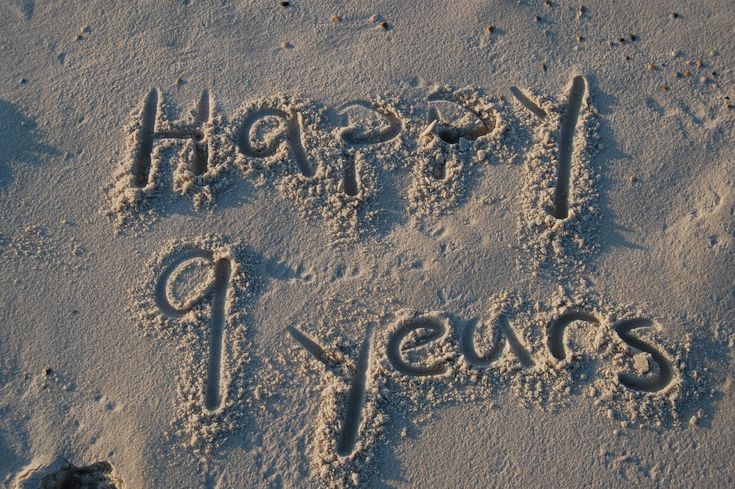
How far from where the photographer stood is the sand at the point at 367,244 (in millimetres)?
3207

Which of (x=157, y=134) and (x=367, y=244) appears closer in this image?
(x=367, y=244)

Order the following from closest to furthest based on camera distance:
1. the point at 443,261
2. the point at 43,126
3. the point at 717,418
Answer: the point at 717,418
the point at 443,261
the point at 43,126

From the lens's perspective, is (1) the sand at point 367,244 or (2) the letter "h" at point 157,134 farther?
(2) the letter "h" at point 157,134

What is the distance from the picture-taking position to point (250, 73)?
146 inches

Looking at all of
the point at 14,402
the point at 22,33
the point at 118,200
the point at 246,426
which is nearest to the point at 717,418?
the point at 246,426

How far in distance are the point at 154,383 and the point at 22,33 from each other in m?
2.20

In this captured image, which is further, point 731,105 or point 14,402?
point 731,105

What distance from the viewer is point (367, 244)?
3.44m

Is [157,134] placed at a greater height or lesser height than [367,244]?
greater

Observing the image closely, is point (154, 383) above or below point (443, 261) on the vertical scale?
below

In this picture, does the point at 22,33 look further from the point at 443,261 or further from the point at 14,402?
the point at 443,261

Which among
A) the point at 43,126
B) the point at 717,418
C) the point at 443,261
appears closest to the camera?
the point at 717,418

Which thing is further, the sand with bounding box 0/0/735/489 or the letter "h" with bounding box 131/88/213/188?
the letter "h" with bounding box 131/88/213/188

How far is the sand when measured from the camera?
321 cm
